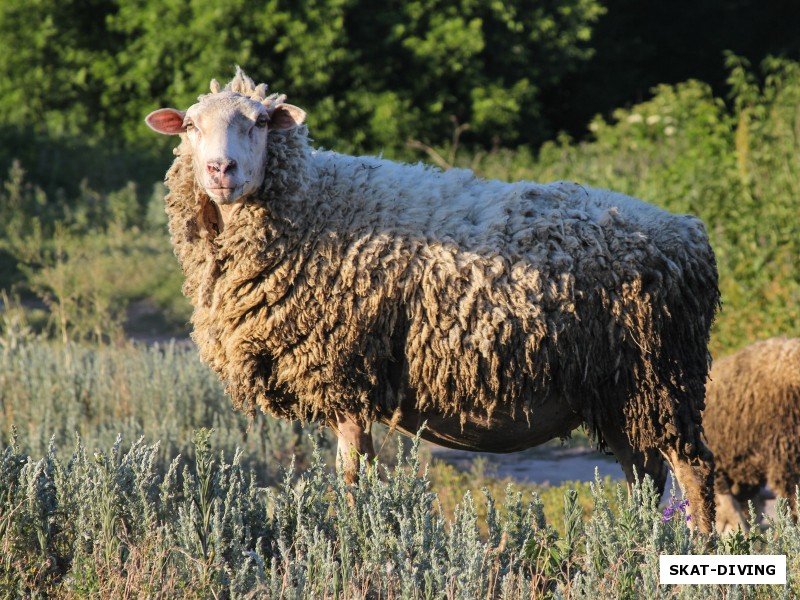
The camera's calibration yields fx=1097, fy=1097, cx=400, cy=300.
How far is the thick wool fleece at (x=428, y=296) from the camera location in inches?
178

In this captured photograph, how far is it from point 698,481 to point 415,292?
63.9 inches

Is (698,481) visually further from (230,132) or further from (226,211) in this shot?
(230,132)

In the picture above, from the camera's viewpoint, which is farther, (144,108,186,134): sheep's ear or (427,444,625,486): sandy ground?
(427,444,625,486): sandy ground

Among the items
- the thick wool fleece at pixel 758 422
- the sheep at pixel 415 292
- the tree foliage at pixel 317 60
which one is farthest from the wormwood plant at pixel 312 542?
the tree foliage at pixel 317 60

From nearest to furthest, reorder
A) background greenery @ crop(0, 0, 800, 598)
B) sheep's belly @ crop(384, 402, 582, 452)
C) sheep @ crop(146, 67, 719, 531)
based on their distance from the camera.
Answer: background greenery @ crop(0, 0, 800, 598) → sheep @ crop(146, 67, 719, 531) → sheep's belly @ crop(384, 402, 582, 452)

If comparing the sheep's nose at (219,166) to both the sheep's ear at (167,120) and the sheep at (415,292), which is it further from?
the sheep's ear at (167,120)

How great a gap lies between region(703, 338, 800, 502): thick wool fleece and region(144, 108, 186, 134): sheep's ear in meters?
3.63

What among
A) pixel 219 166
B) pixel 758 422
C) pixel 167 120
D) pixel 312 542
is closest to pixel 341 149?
pixel 758 422

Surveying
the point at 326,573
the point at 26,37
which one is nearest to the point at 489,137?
the point at 26,37

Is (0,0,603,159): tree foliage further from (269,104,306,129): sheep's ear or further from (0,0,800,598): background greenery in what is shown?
(269,104,306,129): sheep's ear

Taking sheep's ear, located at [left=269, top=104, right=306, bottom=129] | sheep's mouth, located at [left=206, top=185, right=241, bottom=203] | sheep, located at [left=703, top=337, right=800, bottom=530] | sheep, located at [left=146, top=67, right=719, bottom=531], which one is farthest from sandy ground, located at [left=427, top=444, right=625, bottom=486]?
sheep's mouth, located at [left=206, top=185, right=241, bottom=203]

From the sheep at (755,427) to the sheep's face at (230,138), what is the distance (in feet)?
10.2

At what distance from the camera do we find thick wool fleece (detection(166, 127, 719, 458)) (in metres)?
4.52

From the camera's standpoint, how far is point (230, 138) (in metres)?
4.40
